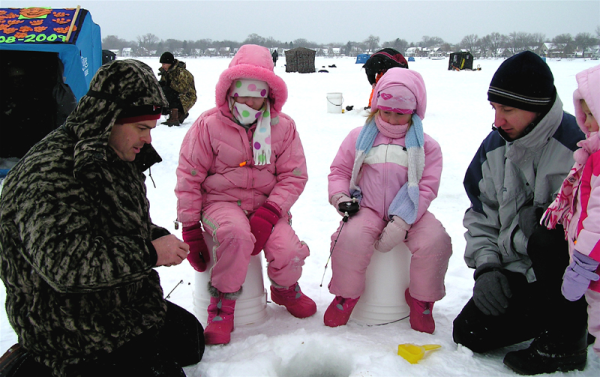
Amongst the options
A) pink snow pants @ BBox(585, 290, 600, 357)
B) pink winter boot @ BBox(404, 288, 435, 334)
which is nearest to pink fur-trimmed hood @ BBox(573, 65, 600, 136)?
pink snow pants @ BBox(585, 290, 600, 357)

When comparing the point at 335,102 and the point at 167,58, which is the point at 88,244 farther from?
the point at 335,102

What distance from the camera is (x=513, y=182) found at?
2.24 m

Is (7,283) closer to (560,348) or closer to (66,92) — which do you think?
Result: (560,348)

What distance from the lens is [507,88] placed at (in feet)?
6.90

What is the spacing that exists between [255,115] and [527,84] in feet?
4.63

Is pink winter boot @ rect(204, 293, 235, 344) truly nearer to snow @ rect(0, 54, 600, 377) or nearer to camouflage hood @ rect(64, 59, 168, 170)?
snow @ rect(0, 54, 600, 377)

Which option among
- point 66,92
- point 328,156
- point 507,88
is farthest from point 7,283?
point 328,156

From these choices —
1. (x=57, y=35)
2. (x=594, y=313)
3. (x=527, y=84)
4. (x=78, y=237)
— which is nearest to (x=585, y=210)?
(x=594, y=313)

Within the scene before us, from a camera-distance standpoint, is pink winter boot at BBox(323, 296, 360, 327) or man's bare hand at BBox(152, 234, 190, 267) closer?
man's bare hand at BBox(152, 234, 190, 267)

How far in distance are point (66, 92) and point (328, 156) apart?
3.41 metres

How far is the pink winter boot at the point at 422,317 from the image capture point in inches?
93.2

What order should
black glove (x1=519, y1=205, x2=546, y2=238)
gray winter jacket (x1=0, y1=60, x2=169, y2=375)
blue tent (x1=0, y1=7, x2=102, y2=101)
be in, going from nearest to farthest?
gray winter jacket (x1=0, y1=60, x2=169, y2=375)
black glove (x1=519, y1=205, x2=546, y2=238)
blue tent (x1=0, y1=7, x2=102, y2=101)

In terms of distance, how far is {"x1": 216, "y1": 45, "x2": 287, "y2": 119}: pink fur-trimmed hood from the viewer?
2443 mm

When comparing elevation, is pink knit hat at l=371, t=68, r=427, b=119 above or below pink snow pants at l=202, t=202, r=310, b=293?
above
